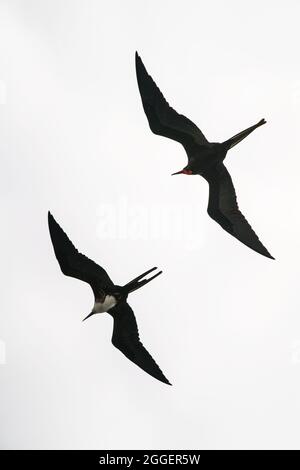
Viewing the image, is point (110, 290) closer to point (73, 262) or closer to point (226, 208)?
point (73, 262)

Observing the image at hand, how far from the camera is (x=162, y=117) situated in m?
26.1

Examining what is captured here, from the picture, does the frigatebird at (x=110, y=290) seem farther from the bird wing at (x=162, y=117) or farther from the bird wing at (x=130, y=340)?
the bird wing at (x=162, y=117)

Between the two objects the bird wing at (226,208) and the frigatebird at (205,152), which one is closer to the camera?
the frigatebird at (205,152)

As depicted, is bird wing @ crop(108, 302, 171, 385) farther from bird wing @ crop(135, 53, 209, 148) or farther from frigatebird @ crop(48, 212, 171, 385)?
bird wing @ crop(135, 53, 209, 148)

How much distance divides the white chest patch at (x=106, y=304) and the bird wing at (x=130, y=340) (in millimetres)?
231

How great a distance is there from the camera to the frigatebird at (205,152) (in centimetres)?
2580

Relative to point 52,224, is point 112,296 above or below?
below

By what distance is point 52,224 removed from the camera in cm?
2617

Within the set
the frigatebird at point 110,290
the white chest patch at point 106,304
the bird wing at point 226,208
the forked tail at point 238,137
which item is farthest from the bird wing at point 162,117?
the white chest patch at point 106,304
